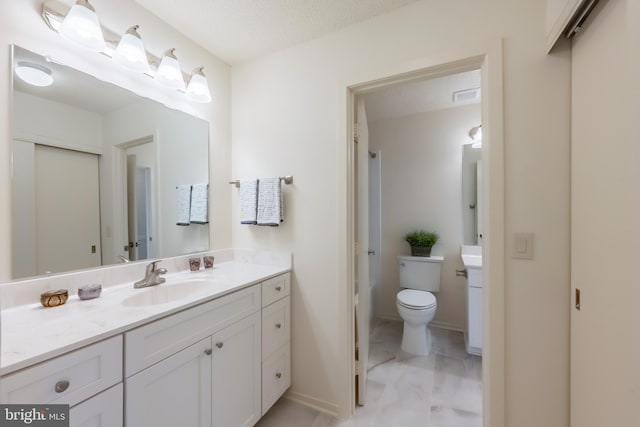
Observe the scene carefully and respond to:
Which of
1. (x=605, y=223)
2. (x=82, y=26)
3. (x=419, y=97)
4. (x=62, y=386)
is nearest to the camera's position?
(x=62, y=386)

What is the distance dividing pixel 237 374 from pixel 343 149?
1319mm

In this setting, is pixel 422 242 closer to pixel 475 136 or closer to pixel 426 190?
pixel 426 190

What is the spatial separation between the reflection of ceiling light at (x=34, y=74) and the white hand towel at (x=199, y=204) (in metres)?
0.80

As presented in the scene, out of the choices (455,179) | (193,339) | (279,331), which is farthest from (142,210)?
(455,179)

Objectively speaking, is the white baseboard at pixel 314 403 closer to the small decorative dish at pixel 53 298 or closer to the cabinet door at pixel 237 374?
the cabinet door at pixel 237 374

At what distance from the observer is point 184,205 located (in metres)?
1.64

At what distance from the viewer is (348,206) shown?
1465 millimetres

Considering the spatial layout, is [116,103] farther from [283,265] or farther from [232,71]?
[283,265]

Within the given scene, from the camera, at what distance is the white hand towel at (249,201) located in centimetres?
168

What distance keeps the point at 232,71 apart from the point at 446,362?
2.90 metres

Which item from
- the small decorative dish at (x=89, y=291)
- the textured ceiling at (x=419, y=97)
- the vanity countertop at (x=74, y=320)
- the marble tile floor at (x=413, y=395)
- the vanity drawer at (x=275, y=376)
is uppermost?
the textured ceiling at (x=419, y=97)

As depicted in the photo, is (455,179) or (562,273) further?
(455,179)

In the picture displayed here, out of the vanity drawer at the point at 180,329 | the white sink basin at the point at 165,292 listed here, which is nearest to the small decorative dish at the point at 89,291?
the white sink basin at the point at 165,292

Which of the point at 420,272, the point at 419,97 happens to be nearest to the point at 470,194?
the point at 420,272
